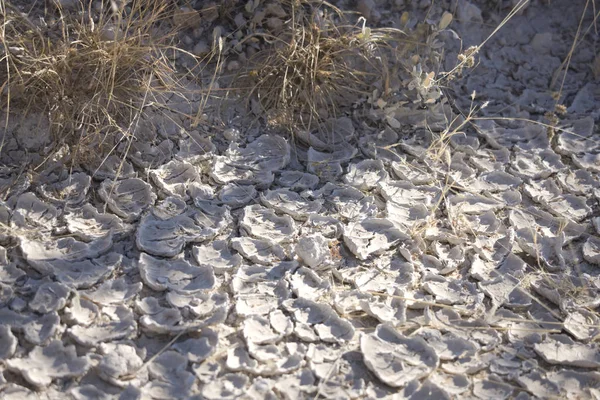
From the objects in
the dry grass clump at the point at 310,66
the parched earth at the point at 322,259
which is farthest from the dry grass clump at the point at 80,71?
the dry grass clump at the point at 310,66

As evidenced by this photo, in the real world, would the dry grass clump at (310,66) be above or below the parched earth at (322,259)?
above

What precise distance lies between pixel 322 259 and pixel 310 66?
26.3 inches

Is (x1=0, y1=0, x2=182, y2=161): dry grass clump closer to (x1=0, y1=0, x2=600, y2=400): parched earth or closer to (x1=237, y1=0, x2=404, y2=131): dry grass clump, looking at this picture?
(x1=0, y1=0, x2=600, y2=400): parched earth

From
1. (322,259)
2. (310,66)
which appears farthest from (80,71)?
(322,259)

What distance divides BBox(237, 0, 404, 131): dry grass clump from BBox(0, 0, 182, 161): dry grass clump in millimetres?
309

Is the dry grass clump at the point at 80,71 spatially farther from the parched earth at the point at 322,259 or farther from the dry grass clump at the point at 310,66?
the dry grass clump at the point at 310,66

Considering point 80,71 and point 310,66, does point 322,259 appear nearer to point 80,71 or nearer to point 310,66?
point 310,66

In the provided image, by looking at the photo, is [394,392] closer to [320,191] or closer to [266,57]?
[320,191]

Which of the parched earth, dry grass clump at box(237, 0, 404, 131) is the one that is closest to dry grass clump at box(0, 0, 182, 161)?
the parched earth

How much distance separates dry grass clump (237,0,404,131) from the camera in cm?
225

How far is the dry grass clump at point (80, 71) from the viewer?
205cm

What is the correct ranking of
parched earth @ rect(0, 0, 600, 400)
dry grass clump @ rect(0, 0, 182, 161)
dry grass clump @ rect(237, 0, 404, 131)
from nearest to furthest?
parched earth @ rect(0, 0, 600, 400)
dry grass clump @ rect(0, 0, 182, 161)
dry grass clump @ rect(237, 0, 404, 131)

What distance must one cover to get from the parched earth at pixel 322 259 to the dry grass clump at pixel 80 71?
0.08 metres

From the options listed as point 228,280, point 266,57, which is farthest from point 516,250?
point 266,57
